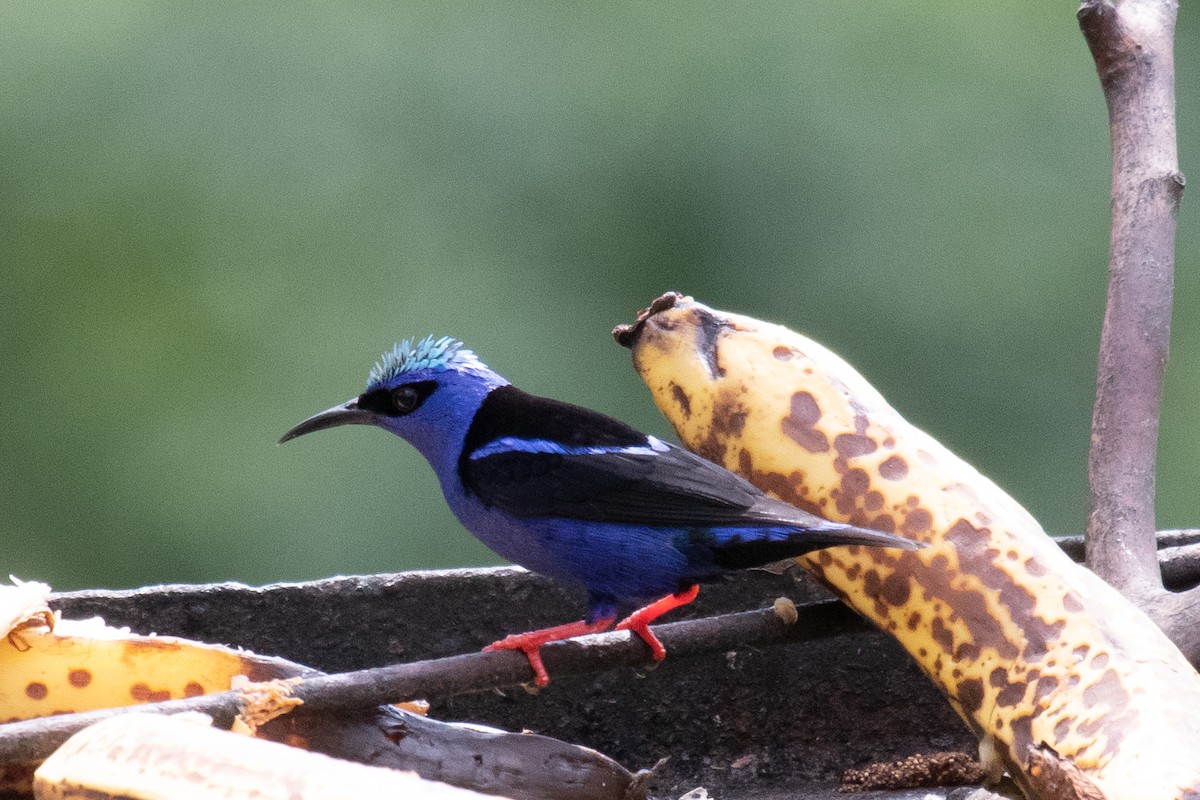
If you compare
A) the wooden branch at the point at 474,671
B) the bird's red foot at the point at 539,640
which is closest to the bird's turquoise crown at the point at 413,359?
the bird's red foot at the point at 539,640

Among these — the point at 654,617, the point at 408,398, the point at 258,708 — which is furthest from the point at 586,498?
the point at 258,708

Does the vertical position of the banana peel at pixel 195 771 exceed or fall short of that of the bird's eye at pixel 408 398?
it falls short

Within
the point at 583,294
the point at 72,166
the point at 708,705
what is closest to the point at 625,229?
the point at 583,294

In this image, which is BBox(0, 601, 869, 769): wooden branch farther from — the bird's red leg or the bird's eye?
the bird's eye

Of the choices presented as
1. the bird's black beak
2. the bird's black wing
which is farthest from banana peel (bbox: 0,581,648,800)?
the bird's black beak

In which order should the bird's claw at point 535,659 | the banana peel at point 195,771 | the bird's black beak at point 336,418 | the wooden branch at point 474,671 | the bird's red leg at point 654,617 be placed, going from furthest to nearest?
the bird's black beak at point 336,418
the bird's red leg at point 654,617
the bird's claw at point 535,659
the wooden branch at point 474,671
the banana peel at point 195,771

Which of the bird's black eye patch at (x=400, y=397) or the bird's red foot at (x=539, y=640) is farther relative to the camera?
the bird's black eye patch at (x=400, y=397)

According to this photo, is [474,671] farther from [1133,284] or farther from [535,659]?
[1133,284]

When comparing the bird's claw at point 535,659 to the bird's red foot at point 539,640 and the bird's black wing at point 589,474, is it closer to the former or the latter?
the bird's red foot at point 539,640

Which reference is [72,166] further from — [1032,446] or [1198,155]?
[1198,155]
